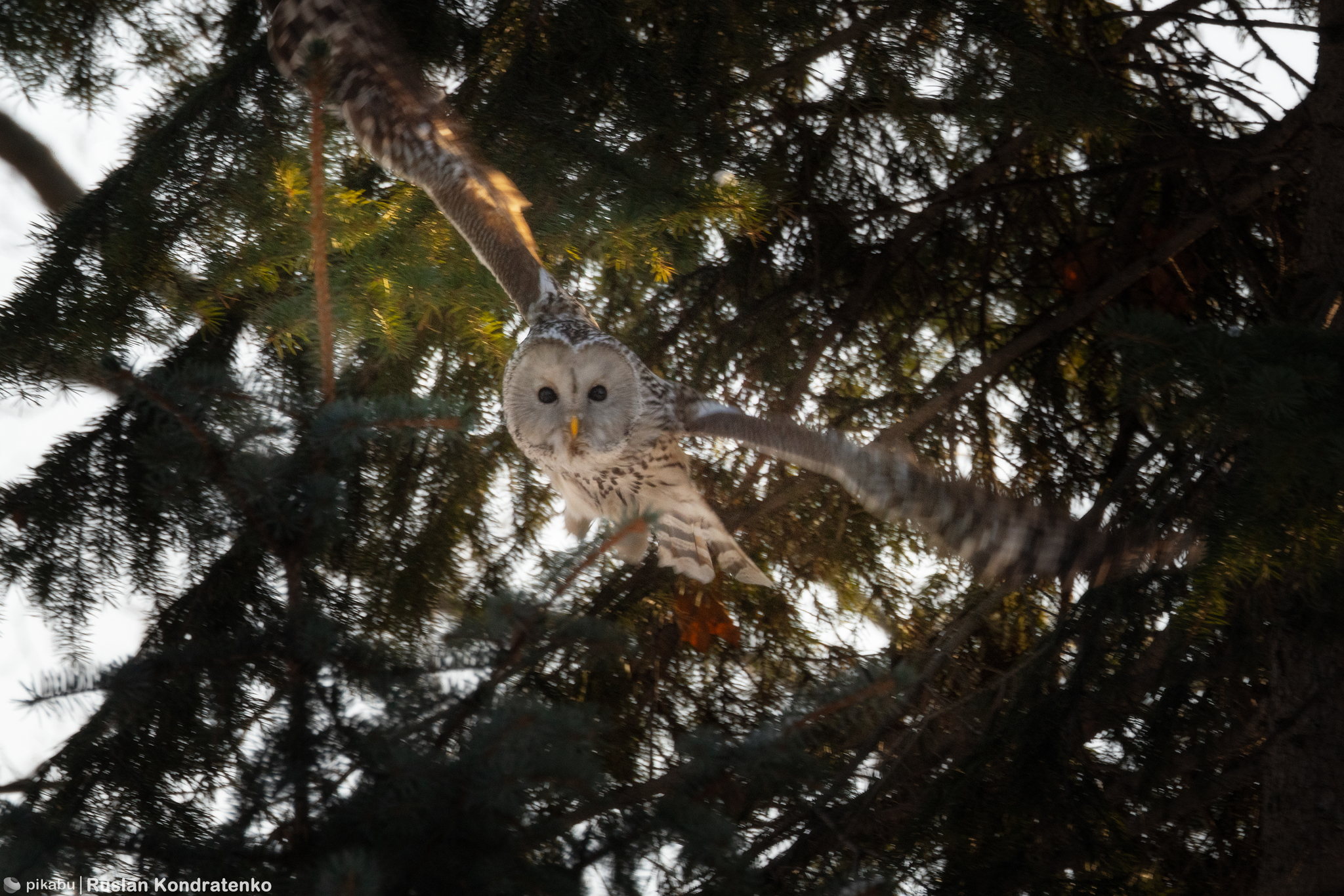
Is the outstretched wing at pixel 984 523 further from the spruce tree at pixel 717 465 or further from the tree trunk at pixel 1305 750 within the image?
the tree trunk at pixel 1305 750

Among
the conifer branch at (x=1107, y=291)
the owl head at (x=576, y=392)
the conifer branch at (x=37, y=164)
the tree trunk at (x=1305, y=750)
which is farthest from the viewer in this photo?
the conifer branch at (x=37, y=164)

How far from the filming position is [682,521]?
2775mm

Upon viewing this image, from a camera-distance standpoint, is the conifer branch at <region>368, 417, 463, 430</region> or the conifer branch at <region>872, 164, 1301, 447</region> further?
the conifer branch at <region>872, 164, 1301, 447</region>

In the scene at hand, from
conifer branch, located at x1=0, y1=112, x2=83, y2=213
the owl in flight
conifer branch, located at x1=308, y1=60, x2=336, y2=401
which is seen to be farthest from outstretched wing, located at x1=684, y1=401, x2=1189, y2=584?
conifer branch, located at x1=0, y1=112, x2=83, y2=213

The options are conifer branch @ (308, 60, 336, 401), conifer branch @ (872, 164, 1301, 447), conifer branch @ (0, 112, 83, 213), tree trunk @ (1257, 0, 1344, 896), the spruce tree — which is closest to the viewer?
the spruce tree

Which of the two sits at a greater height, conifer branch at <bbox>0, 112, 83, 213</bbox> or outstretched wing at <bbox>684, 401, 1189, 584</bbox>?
conifer branch at <bbox>0, 112, 83, 213</bbox>

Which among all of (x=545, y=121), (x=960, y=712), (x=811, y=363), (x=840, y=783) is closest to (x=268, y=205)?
(x=545, y=121)

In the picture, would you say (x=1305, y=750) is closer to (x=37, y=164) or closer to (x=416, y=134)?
(x=416, y=134)

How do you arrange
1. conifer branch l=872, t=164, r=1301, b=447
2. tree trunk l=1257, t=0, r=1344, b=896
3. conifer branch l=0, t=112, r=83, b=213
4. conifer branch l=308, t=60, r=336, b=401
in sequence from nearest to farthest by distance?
conifer branch l=308, t=60, r=336, b=401 < tree trunk l=1257, t=0, r=1344, b=896 < conifer branch l=872, t=164, r=1301, b=447 < conifer branch l=0, t=112, r=83, b=213

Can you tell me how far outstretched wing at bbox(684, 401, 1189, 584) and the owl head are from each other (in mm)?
569

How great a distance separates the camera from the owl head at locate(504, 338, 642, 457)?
8.59 ft

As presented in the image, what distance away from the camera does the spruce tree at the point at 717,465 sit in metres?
1.52

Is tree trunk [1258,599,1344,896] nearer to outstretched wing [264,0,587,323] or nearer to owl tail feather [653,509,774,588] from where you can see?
owl tail feather [653,509,774,588]

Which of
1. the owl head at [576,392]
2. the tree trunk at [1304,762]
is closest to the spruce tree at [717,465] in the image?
the tree trunk at [1304,762]
